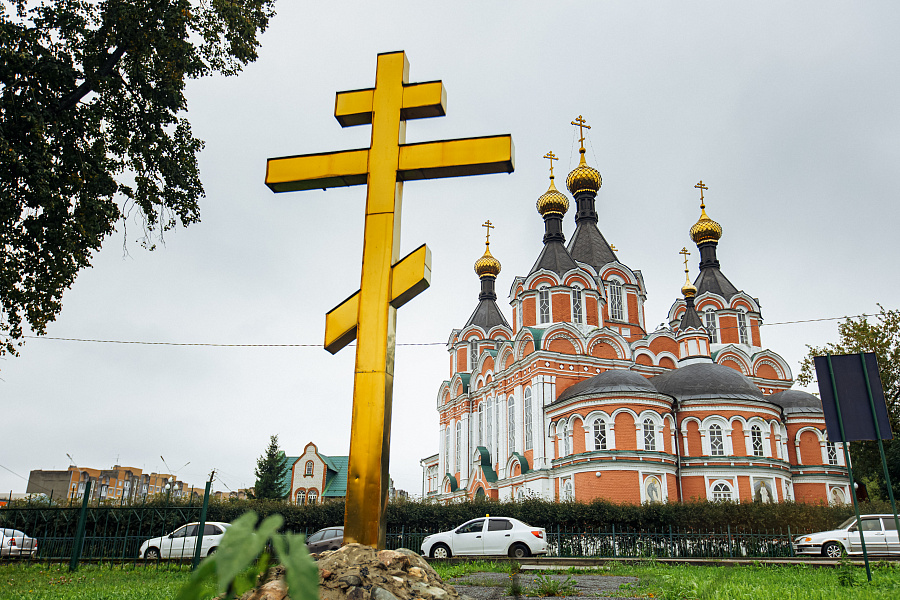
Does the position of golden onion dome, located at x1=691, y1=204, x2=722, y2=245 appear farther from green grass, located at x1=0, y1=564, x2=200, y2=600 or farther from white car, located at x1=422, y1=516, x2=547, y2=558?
green grass, located at x1=0, y1=564, x2=200, y2=600

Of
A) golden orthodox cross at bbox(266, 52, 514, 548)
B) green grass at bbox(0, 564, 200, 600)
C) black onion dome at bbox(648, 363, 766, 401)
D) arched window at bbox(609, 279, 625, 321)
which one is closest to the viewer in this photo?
golden orthodox cross at bbox(266, 52, 514, 548)

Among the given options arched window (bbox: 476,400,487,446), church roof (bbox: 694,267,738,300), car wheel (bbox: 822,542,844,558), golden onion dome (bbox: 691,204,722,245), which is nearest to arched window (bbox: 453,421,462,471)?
arched window (bbox: 476,400,487,446)

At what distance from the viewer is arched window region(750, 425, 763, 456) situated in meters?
28.2

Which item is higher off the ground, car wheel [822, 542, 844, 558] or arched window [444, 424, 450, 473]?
arched window [444, 424, 450, 473]

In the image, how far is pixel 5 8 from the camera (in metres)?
10.3

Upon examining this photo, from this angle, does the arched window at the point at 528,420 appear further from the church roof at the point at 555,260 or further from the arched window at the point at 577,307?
the church roof at the point at 555,260

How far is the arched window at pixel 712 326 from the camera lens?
39219mm

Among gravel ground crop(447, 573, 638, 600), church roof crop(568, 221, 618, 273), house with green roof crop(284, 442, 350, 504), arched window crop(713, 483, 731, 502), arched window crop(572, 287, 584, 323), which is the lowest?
gravel ground crop(447, 573, 638, 600)

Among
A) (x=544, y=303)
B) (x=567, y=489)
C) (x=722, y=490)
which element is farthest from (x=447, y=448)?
(x=722, y=490)

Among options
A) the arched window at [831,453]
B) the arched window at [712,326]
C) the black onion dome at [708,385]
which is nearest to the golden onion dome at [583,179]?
the arched window at [712,326]

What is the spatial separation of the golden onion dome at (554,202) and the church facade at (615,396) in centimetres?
8

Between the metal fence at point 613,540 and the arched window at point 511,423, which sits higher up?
the arched window at point 511,423

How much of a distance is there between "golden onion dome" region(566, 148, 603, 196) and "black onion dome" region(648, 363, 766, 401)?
42.2ft

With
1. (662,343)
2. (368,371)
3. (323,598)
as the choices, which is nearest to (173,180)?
(368,371)
